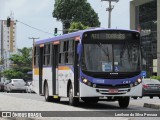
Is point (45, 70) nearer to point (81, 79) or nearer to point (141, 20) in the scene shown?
point (81, 79)

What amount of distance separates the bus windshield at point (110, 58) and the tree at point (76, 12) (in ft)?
209

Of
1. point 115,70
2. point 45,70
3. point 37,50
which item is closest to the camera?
point 115,70

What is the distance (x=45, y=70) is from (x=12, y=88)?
2912 centimetres

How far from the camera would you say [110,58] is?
2136cm

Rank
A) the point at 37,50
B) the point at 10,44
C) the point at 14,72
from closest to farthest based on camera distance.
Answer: the point at 37,50 → the point at 14,72 → the point at 10,44

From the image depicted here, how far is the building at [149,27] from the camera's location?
273 ft

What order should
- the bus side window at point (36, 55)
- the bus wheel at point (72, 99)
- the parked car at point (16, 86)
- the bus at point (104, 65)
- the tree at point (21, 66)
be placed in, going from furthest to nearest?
the tree at point (21, 66)
the parked car at point (16, 86)
the bus side window at point (36, 55)
the bus wheel at point (72, 99)
the bus at point (104, 65)

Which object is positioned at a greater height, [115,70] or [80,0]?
[80,0]

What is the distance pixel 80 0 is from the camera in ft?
286

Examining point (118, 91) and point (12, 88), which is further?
point (12, 88)

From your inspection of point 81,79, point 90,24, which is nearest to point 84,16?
point 90,24

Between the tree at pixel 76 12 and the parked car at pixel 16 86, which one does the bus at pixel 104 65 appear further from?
the tree at pixel 76 12

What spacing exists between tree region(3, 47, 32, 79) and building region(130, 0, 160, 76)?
30317 mm

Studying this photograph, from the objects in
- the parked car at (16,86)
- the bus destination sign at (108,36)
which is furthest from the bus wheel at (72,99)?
the parked car at (16,86)
